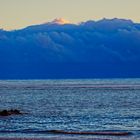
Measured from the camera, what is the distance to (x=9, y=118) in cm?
8119

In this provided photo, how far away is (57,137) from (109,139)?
17.8 feet

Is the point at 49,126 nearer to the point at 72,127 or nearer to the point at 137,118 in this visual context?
the point at 72,127

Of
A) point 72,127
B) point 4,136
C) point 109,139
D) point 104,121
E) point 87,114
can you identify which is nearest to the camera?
point 109,139

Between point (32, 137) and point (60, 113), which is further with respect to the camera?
point (60, 113)

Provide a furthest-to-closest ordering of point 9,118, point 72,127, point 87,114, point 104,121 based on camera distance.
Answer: point 87,114
point 9,118
point 104,121
point 72,127

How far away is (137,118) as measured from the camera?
258 ft

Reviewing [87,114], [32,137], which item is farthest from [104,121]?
[32,137]

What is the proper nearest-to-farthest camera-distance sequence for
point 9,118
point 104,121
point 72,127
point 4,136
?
1. point 4,136
2. point 72,127
3. point 104,121
4. point 9,118

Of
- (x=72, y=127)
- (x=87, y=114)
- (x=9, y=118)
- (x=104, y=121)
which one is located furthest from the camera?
(x=87, y=114)

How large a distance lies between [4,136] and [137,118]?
23.1 metres

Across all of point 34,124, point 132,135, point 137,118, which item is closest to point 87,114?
point 137,118

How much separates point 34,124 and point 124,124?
1014 cm

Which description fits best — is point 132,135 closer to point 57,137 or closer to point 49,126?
point 57,137

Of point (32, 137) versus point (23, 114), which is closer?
point (32, 137)
